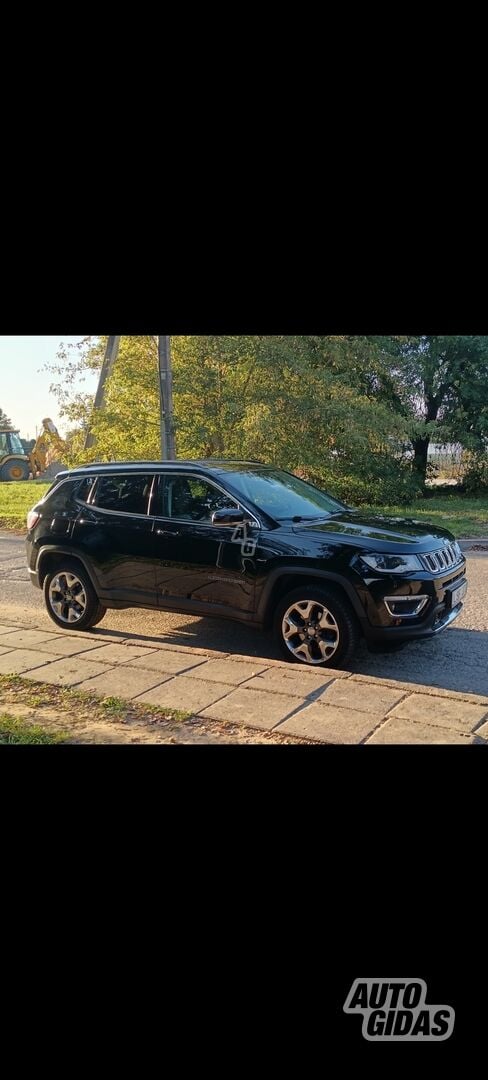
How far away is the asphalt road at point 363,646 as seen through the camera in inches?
223

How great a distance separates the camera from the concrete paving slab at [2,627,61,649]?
6.42m

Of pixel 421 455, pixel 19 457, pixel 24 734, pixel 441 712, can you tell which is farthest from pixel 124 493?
pixel 19 457

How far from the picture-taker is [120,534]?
21.6 feet

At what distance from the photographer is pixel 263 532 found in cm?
593

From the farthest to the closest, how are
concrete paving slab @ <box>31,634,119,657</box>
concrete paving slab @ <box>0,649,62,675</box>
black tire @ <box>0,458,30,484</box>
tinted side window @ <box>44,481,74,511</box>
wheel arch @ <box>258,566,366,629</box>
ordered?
black tire @ <box>0,458,30,484</box> < tinted side window @ <box>44,481,74,511</box> < concrete paving slab @ <box>31,634,119,657</box> < concrete paving slab @ <box>0,649,62,675</box> < wheel arch @ <box>258,566,366,629</box>

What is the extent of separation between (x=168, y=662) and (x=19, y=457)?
24426 mm

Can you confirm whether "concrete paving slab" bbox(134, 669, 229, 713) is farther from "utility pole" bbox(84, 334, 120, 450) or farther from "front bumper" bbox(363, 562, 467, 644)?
"utility pole" bbox(84, 334, 120, 450)

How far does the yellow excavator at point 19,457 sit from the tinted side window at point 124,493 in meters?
19.2

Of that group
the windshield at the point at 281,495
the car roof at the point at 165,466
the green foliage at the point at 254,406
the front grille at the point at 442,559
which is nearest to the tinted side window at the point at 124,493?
the car roof at the point at 165,466

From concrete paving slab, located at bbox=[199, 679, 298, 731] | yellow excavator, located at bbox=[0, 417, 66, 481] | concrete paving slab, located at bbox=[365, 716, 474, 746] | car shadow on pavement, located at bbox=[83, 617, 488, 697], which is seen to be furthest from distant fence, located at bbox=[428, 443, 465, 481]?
concrete paving slab, located at bbox=[365, 716, 474, 746]

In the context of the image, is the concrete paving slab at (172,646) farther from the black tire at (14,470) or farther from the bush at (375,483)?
the black tire at (14,470)

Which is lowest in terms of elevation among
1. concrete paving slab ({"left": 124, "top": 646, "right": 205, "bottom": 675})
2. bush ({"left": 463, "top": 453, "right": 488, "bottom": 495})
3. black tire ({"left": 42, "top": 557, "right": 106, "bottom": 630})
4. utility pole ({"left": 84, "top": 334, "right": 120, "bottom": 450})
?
concrete paving slab ({"left": 124, "top": 646, "right": 205, "bottom": 675})

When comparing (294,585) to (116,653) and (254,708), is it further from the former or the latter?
(116,653)
